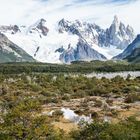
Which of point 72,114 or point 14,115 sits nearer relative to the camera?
point 14,115

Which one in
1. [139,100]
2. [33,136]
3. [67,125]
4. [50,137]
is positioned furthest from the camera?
[139,100]

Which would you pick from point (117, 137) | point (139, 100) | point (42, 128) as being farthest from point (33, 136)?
point (139, 100)

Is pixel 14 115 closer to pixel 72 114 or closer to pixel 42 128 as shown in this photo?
pixel 42 128

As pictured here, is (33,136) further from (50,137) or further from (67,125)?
(67,125)

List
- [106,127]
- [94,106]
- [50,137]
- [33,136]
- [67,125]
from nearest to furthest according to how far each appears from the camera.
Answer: [33,136], [50,137], [106,127], [67,125], [94,106]

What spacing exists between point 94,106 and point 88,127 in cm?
4979

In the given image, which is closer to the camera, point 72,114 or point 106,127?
point 106,127

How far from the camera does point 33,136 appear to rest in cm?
4816

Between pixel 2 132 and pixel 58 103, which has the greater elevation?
pixel 2 132

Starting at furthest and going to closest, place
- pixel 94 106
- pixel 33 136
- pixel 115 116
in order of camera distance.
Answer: pixel 94 106
pixel 115 116
pixel 33 136

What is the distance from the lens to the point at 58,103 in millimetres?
121812

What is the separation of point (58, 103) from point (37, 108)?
234 ft

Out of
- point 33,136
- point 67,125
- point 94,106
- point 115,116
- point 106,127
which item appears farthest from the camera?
point 94,106

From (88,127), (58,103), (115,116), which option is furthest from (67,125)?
(58,103)
